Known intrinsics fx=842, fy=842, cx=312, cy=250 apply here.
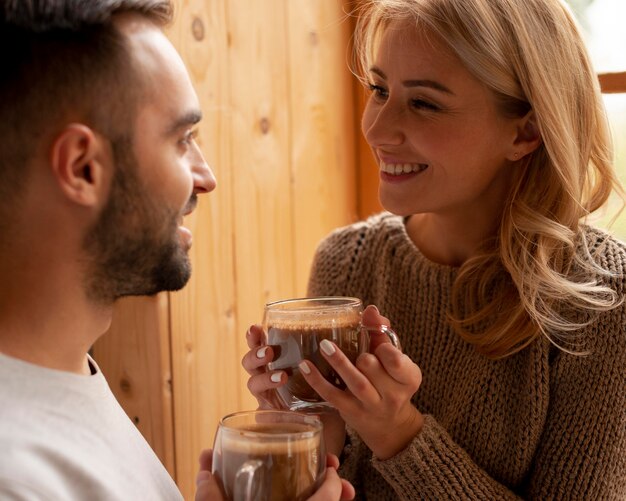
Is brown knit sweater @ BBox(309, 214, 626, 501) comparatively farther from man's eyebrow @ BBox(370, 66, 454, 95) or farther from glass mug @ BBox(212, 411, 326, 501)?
glass mug @ BBox(212, 411, 326, 501)

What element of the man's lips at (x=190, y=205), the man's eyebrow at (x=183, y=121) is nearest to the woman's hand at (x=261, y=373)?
the man's lips at (x=190, y=205)

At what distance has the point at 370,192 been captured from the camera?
2.39 m

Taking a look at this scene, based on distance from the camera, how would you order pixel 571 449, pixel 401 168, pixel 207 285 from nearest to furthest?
pixel 571 449, pixel 401 168, pixel 207 285

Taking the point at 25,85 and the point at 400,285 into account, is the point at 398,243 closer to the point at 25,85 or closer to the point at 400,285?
the point at 400,285

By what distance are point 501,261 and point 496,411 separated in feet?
0.90

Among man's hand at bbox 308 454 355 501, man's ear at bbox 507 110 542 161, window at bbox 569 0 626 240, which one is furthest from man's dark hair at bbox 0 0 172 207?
window at bbox 569 0 626 240

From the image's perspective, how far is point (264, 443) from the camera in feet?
3.05

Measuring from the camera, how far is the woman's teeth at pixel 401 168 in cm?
155

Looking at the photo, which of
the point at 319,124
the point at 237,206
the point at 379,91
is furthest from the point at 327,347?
the point at 319,124

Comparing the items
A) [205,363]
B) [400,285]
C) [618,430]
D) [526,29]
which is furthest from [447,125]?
[205,363]

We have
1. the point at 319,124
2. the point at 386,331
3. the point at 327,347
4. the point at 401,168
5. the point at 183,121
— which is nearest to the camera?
the point at 183,121

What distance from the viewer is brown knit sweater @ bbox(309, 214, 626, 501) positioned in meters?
1.43

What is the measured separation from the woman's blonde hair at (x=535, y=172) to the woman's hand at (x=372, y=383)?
12.0 inches

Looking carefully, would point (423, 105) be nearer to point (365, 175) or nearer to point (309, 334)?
point (309, 334)
